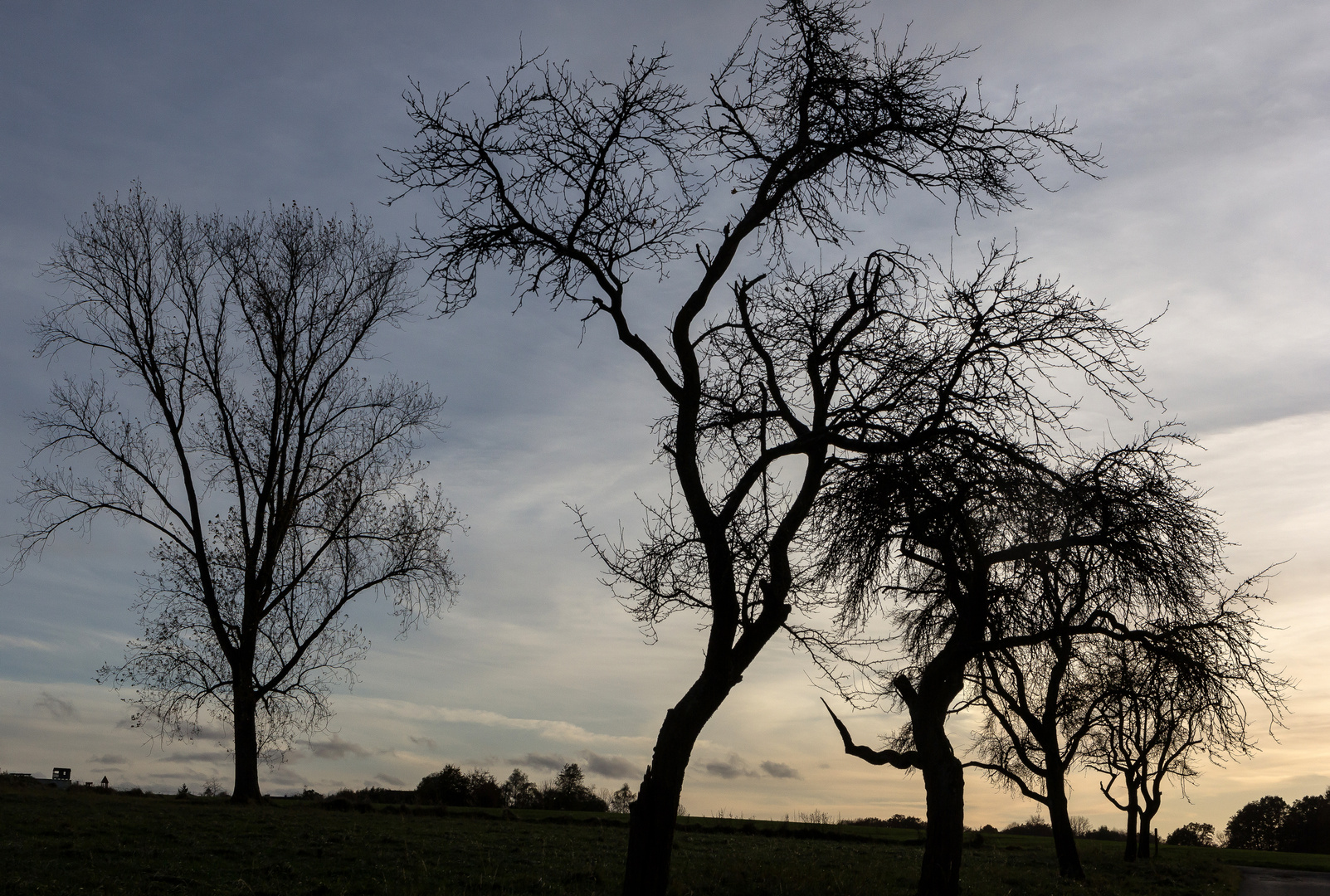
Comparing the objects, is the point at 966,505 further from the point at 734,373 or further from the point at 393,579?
the point at 393,579

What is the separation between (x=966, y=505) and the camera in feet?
37.7

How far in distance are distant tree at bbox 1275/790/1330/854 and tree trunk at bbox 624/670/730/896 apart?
215 feet

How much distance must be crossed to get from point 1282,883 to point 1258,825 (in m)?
47.0

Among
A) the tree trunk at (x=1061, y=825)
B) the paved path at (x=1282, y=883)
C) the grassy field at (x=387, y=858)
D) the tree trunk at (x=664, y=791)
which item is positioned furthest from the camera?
the paved path at (x=1282, y=883)

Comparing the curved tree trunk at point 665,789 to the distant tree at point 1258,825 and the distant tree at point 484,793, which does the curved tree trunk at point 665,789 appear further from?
the distant tree at point 1258,825

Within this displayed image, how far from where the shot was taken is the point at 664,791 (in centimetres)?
853

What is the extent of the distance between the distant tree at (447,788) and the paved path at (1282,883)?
2348cm

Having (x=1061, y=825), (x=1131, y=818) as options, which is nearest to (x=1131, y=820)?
(x=1131, y=818)

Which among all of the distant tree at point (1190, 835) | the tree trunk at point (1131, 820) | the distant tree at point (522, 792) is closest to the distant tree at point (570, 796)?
the distant tree at point (522, 792)

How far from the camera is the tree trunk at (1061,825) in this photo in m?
19.8

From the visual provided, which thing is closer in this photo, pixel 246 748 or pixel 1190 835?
pixel 246 748

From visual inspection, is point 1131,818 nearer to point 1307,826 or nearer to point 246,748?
point 246,748

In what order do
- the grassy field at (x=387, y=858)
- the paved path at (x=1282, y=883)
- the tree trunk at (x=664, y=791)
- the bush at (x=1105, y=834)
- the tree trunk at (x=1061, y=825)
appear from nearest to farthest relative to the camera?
the tree trunk at (x=664, y=791) < the grassy field at (x=387, y=858) < the tree trunk at (x=1061, y=825) < the paved path at (x=1282, y=883) < the bush at (x=1105, y=834)

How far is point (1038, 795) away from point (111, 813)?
67.1ft
